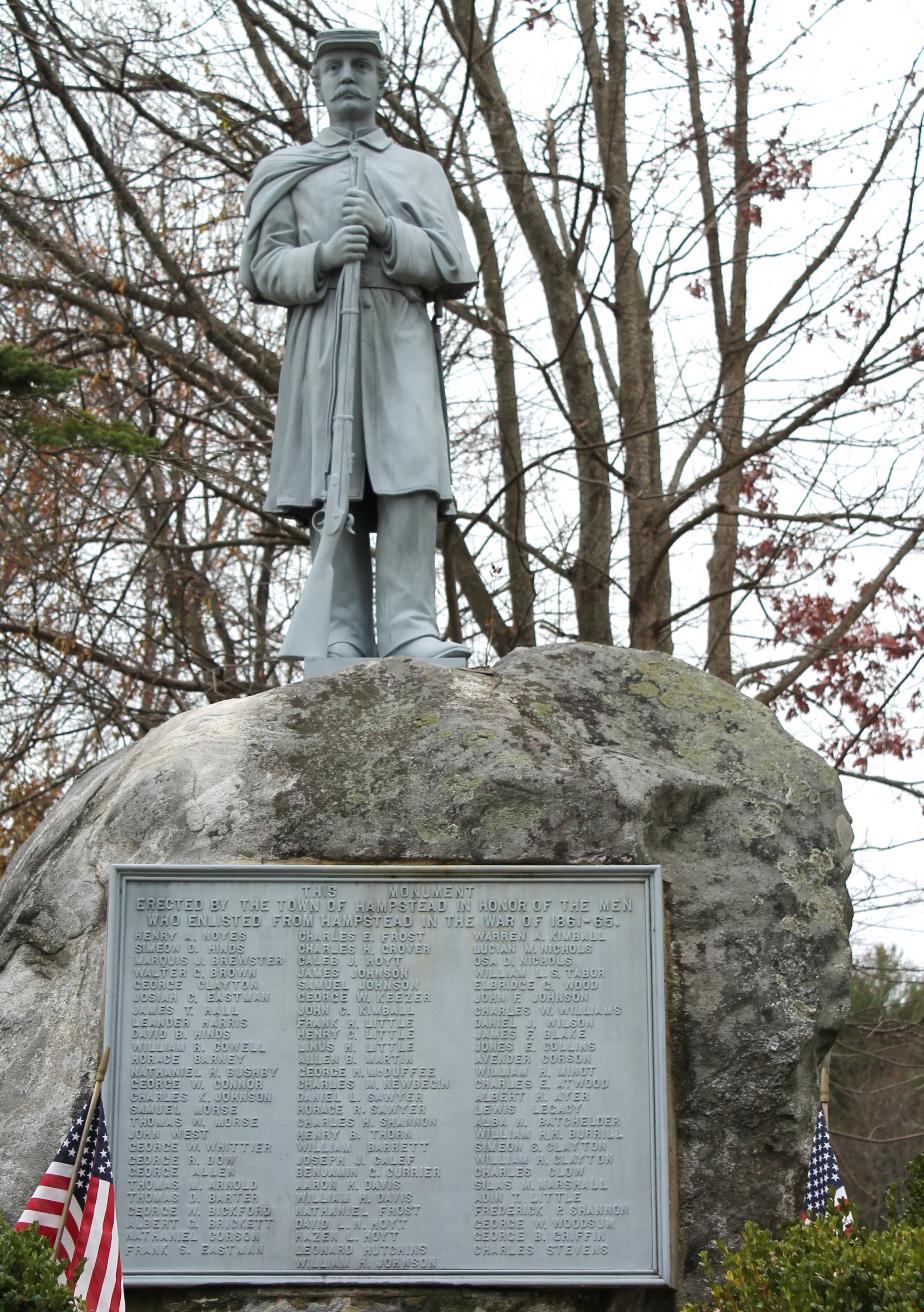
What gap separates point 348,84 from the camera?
6.43m

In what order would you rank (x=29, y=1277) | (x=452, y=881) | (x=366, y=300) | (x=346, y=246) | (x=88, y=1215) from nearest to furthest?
(x=29, y=1277)
(x=88, y=1215)
(x=452, y=881)
(x=346, y=246)
(x=366, y=300)

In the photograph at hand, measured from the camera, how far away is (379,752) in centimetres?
529

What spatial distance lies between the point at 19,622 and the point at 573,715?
7.50 meters

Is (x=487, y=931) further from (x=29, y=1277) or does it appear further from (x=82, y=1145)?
(x=29, y=1277)

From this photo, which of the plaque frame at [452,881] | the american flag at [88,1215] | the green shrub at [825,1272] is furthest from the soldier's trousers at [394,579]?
the green shrub at [825,1272]

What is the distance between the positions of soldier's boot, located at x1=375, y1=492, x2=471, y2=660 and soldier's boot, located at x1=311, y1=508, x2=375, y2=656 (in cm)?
10

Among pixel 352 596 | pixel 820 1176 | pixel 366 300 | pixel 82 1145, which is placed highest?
pixel 366 300

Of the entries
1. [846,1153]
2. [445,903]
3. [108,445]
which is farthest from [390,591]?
[846,1153]

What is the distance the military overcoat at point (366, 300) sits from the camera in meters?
6.18

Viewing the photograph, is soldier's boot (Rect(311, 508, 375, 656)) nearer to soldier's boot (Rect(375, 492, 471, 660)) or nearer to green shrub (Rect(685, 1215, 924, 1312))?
soldier's boot (Rect(375, 492, 471, 660))

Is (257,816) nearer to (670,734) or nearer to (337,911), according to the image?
(337,911)

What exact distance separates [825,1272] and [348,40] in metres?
4.38

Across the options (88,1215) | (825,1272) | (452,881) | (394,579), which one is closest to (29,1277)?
(88,1215)

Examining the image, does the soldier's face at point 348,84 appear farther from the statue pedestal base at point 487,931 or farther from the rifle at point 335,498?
the statue pedestal base at point 487,931
